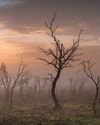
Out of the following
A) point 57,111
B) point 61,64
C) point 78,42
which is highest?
point 78,42

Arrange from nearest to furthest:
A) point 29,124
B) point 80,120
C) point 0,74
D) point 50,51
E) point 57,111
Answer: point 29,124, point 80,120, point 57,111, point 50,51, point 0,74

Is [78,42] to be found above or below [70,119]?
above

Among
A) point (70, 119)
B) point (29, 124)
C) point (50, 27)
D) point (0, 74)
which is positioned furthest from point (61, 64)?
point (0, 74)

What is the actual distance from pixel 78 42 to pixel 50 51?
16.8ft

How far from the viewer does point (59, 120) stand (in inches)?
1558

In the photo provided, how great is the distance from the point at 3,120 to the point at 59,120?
20.5ft

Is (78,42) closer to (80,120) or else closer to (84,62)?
(84,62)

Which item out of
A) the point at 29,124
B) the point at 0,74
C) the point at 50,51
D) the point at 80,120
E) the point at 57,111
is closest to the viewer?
the point at 29,124

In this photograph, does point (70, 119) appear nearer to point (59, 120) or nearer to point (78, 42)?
point (59, 120)

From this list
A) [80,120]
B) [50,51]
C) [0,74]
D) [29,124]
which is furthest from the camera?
[0,74]

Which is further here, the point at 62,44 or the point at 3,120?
the point at 62,44

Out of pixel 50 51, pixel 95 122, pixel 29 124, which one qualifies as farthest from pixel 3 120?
pixel 50 51

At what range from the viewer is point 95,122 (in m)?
37.9

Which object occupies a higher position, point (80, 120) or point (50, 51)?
point (50, 51)
